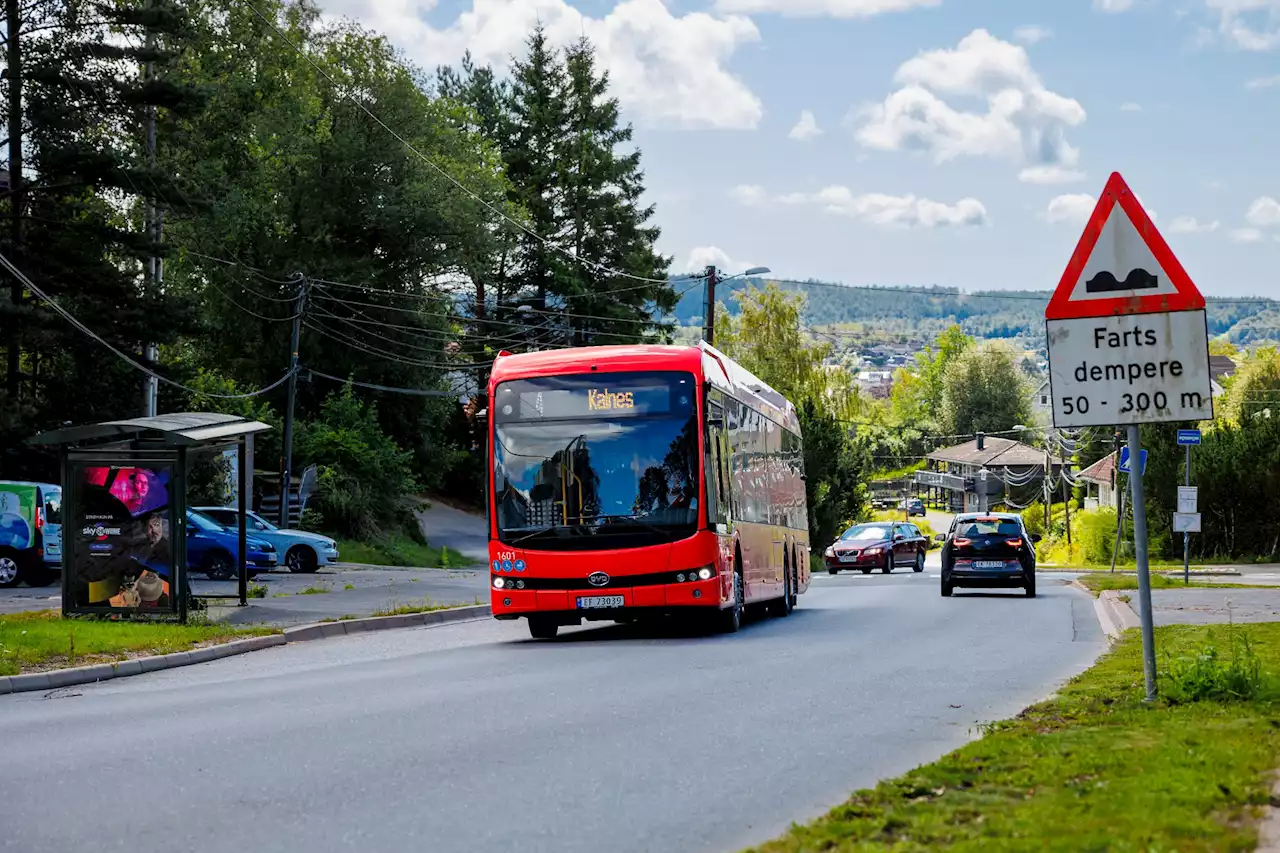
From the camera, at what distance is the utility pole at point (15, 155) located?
131ft

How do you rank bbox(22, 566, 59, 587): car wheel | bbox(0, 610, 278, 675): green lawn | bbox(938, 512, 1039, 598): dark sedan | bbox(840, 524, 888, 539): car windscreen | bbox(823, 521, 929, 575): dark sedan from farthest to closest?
bbox(840, 524, 888, 539): car windscreen < bbox(823, 521, 929, 575): dark sedan < bbox(938, 512, 1039, 598): dark sedan < bbox(22, 566, 59, 587): car wheel < bbox(0, 610, 278, 675): green lawn

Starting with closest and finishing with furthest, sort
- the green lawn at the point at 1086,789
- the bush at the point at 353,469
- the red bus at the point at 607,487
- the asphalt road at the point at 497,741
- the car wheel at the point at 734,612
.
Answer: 1. the green lawn at the point at 1086,789
2. the asphalt road at the point at 497,741
3. the red bus at the point at 607,487
4. the car wheel at the point at 734,612
5. the bush at the point at 353,469

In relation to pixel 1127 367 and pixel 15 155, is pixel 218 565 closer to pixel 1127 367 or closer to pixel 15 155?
pixel 15 155

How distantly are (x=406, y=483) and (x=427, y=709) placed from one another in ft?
139

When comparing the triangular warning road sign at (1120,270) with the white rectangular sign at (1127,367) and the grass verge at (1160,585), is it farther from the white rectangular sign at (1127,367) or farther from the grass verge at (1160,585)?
the grass verge at (1160,585)

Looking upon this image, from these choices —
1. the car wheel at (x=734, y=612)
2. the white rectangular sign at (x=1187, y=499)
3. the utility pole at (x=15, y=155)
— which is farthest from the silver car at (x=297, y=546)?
the white rectangular sign at (x=1187, y=499)

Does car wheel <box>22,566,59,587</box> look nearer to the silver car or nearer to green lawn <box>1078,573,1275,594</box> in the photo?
the silver car

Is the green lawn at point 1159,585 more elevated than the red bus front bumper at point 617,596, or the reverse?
the red bus front bumper at point 617,596

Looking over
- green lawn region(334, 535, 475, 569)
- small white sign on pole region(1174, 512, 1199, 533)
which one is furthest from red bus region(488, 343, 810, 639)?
green lawn region(334, 535, 475, 569)

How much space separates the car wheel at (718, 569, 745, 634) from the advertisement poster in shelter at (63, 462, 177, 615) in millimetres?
7068

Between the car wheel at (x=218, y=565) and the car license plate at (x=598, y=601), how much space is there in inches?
667

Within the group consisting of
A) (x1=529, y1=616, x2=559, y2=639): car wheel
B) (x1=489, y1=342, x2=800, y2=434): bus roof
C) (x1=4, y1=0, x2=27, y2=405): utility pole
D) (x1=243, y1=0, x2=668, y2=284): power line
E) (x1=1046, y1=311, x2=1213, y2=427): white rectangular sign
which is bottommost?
(x1=529, y1=616, x2=559, y2=639): car wheel

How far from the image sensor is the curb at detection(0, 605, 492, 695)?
15.6 metres

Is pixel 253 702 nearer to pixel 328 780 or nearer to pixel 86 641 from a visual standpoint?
pixel 328 780
